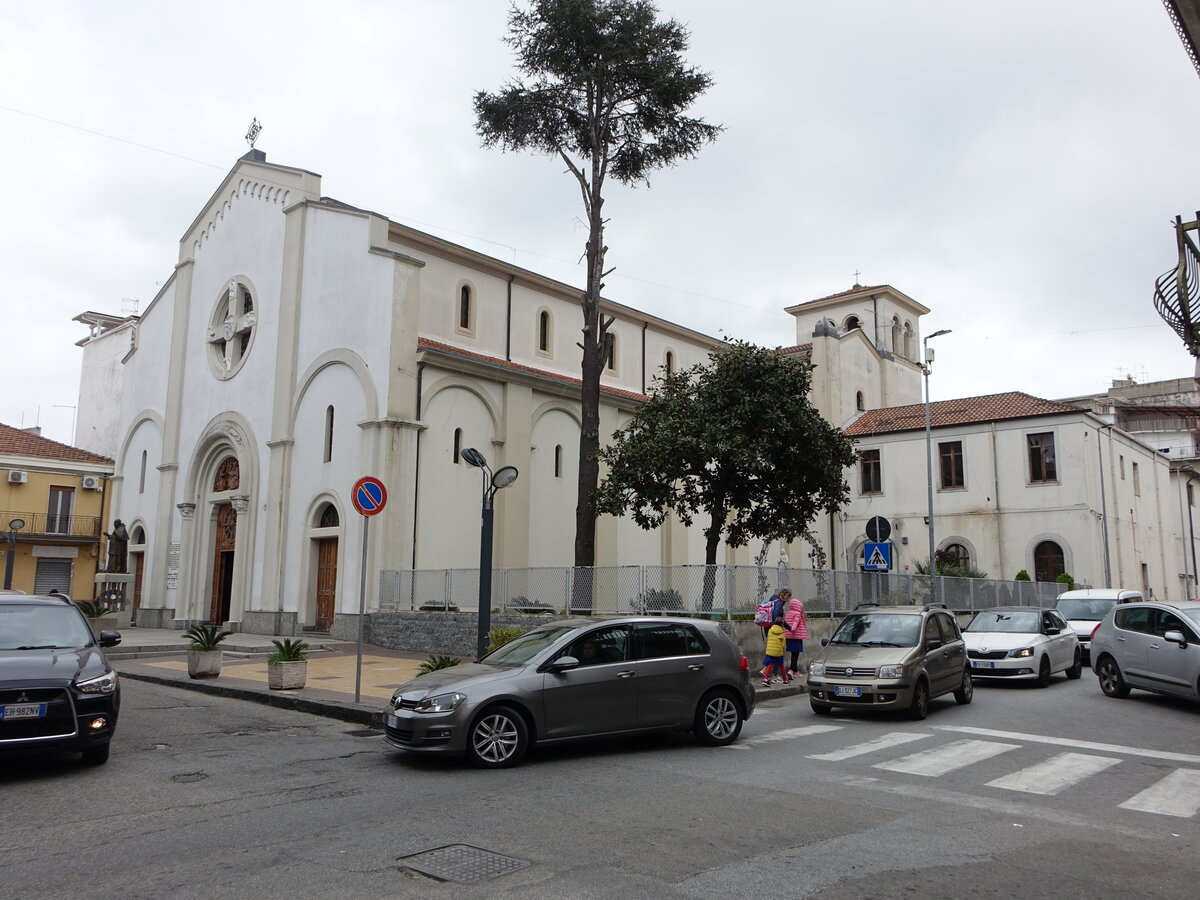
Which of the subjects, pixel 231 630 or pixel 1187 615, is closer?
pixel 1187 615

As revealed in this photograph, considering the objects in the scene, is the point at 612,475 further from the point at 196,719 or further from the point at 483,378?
the point at 196,719

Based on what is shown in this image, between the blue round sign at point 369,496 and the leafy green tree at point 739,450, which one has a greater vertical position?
the leafy green tree at point 739,450

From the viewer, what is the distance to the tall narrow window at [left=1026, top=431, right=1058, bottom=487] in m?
36.6

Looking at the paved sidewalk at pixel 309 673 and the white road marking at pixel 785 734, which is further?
the paved sidewalk at pixel 309 673

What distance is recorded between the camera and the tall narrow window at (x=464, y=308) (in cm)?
3097

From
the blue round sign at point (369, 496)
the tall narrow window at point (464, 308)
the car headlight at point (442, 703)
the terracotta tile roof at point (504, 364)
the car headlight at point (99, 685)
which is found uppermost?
the tall narrow window at point (464, 308)

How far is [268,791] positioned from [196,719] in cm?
496


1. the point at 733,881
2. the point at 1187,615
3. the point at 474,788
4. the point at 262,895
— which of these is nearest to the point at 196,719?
the point at 474,788

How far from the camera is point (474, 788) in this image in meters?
8.33

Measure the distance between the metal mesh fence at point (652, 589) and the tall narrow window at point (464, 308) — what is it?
983cm

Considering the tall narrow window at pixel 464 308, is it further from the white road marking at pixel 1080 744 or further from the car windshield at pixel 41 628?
the white road marking at pixel 1080 744

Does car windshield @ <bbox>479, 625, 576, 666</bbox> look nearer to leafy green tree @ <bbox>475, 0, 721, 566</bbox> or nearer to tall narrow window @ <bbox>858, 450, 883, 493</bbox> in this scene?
leafy green tree @ <bbox>475, 0, 721, 566</bbox>

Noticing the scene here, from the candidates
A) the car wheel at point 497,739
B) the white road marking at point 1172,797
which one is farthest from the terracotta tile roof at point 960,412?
the car wheel at point 497,739

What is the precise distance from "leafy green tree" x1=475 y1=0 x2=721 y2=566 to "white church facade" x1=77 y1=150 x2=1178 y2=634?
4.57 metres
